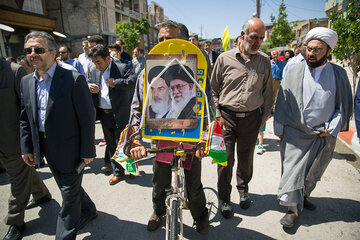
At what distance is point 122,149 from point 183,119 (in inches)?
21.7

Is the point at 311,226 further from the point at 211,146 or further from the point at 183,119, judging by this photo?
the point at 183,119

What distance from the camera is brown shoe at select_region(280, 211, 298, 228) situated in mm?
2543

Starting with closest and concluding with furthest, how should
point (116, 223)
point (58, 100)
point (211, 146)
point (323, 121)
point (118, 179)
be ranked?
1. point (211, 146)
2. point (58, 100)
3. point (323, 121)
4. point (116, 223)
5. point (118, 179)

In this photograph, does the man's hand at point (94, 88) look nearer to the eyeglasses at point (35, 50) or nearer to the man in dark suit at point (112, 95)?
the man in dark suit at point (112, 95)

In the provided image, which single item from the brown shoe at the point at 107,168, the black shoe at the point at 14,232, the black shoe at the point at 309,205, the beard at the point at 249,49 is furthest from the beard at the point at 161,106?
the brown shoe at the point at 107,168

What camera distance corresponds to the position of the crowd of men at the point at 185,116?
6.75 feet

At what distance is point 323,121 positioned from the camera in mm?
2512

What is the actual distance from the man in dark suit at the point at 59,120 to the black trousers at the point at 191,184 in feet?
2.42

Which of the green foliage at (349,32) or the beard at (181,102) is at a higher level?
the green foliage at (349,32)

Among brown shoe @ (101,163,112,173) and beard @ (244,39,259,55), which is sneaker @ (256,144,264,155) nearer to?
beard @ (244,39,259,55)

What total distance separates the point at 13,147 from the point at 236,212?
9.54ft

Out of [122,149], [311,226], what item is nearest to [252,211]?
[311,226]

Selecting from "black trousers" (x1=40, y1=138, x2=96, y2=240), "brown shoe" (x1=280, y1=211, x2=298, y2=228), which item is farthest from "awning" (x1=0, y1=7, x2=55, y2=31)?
"brown shoe" (x1=280, y1=211, x2=298, y2=228)

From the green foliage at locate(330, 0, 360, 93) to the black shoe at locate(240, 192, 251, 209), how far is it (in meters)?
4.51
